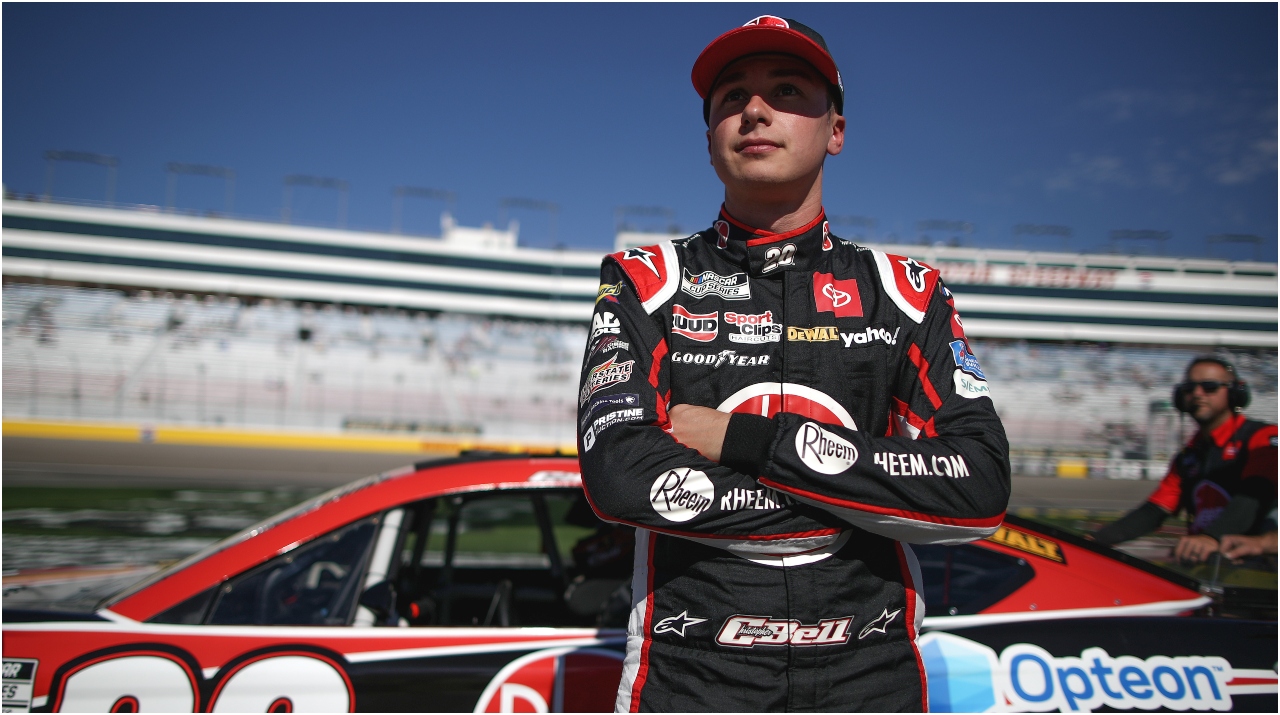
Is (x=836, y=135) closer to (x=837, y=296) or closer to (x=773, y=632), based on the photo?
(x=837, y=296)

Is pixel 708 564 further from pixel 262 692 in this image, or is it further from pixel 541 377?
pixel 541 377

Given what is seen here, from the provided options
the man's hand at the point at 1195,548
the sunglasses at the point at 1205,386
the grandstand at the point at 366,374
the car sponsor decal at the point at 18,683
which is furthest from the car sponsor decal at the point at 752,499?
the grandstand at the point at 366,374

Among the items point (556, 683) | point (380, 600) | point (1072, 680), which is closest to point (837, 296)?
point (556, 683)

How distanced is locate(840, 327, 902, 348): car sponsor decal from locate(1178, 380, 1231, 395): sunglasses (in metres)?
2.99

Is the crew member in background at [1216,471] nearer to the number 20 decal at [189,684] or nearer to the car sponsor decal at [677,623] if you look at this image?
the car sponsor decal at [677,623]

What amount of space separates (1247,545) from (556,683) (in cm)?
276

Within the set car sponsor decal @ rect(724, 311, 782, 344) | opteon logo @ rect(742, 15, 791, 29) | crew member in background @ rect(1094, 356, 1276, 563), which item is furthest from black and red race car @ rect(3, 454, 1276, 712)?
opteon logo @ rect(742, 15, 791, 29)

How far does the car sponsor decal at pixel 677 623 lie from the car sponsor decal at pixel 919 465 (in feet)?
1.31

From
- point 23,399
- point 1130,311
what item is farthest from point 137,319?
point 1130,311

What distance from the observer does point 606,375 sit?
1292 millimetres

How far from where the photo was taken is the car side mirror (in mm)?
2324

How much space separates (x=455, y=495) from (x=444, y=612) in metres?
0.79

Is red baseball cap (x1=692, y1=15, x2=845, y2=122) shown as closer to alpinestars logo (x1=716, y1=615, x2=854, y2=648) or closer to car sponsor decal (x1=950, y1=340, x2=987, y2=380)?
car sponsor decal (x1=950, y1=340, x2=987, y2=380)

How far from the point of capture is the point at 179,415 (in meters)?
18.7
